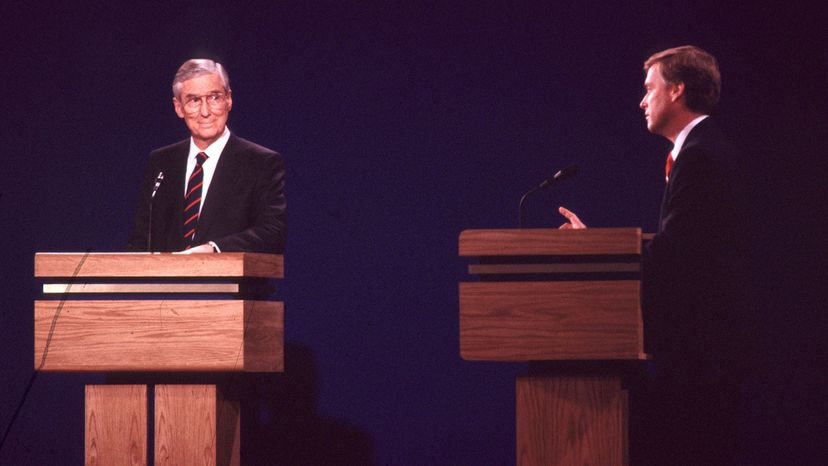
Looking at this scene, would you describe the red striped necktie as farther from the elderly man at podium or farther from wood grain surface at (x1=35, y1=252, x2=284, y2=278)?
the elderly man at podium

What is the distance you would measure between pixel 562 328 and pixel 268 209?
4.23 feet

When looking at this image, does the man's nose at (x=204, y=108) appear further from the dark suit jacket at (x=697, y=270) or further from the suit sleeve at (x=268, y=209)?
the dark suit jacket at (x=697, y=270)

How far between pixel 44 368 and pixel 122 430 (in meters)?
0.30

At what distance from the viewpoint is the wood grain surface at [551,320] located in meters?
2.96

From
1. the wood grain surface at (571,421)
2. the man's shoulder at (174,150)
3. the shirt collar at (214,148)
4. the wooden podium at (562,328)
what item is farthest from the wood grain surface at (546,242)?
the man's shoulder at (174,150)

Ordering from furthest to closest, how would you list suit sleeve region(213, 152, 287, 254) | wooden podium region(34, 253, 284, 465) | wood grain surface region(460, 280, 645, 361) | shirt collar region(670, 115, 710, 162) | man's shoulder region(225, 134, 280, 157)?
man's shoulder region(225, 134, 280, 157) → suit sleeve region(213, 152, 287, 254) → shirt collar region(670, 115, 710, 162) → wooden podium region(34, 253, 284, 465) → wood grain surface region(460, 280, 645, 361)

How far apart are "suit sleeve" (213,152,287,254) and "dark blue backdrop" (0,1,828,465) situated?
2.89 feet

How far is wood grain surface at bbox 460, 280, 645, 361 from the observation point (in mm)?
2957

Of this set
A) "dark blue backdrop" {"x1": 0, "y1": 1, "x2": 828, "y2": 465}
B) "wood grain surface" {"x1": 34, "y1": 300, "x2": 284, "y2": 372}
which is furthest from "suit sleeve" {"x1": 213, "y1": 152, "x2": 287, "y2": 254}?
"dark blue backdrop" {"x1": 0, "y1": 1, "x2": 828, "y2": 465}

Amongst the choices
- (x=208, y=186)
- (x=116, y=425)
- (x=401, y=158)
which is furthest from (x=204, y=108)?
(x=116, y=425)

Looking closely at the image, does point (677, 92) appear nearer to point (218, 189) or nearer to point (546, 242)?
point (546, 242)

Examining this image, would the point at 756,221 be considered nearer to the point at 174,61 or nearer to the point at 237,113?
the point at 237,113

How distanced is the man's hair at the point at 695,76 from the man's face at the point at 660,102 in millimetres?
23

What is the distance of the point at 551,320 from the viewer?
9.75ft
